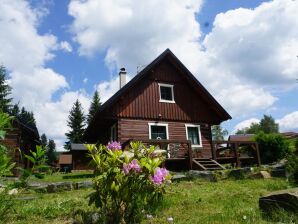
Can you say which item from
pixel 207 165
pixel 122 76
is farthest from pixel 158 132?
pixel 122 76

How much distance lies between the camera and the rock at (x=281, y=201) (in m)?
4.61

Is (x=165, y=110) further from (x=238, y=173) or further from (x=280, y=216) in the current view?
(x=280, y=216)

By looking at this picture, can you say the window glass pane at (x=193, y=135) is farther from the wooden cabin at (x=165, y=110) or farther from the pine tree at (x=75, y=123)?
the pine tree at (x=75, y=123)

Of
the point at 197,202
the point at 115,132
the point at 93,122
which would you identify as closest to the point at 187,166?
the point at 115,132

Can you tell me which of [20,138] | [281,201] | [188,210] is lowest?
[188,210]

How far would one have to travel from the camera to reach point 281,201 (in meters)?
4.79

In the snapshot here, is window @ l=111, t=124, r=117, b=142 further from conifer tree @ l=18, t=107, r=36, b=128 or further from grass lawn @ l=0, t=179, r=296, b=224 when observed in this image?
grass lawn @ l=0, t=179, r=296, b=224

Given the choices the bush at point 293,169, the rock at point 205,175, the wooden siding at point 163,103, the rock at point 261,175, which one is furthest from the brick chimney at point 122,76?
the bush at point 293,169

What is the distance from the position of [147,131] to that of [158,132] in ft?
2.85

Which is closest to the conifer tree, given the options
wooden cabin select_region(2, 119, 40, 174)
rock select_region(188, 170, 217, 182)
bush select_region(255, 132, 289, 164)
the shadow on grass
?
wooden cabin select_region(2, 119, 40, 174)

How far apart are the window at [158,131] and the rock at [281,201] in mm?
13620

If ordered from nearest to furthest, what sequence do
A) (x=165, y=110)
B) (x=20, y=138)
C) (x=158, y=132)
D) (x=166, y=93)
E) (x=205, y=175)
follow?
1. (x=205, y=175)
2. (x=158, y=132)
3. (x=165, y=110)
4. (x=166, y=93)
5. (x=20, y=138)

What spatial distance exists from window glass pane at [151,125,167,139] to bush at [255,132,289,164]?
6.09 m

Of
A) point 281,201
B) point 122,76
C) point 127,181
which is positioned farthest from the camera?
point 122,76
